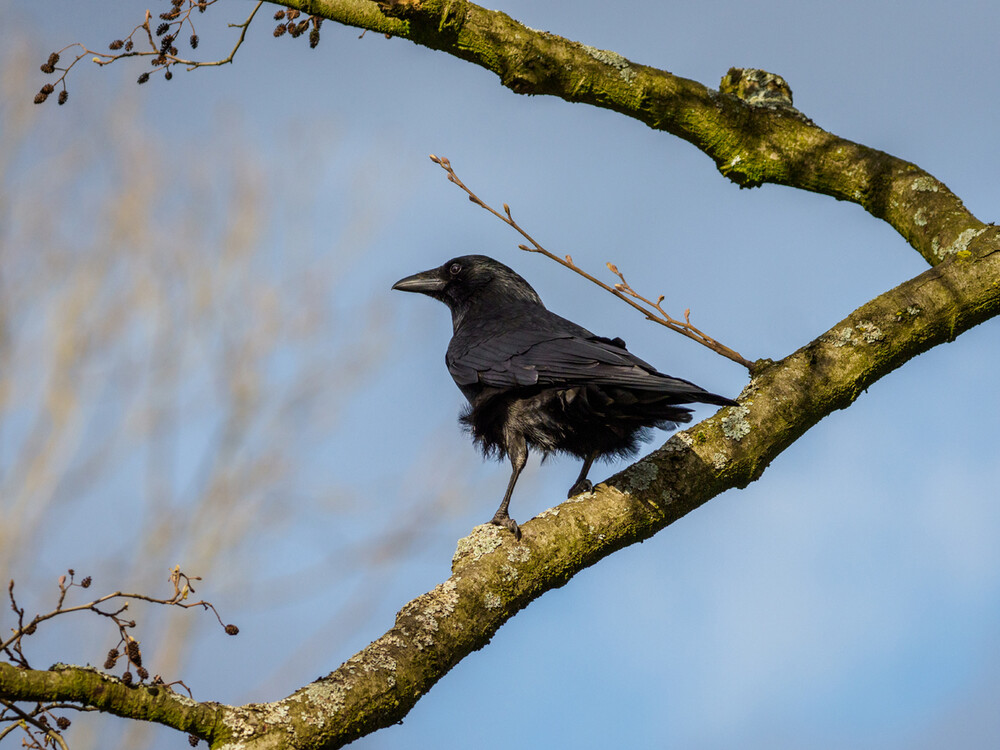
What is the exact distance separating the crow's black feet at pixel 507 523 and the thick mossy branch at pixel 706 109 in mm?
1660

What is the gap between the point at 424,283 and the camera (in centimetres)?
583

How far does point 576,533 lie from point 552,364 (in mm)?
1096

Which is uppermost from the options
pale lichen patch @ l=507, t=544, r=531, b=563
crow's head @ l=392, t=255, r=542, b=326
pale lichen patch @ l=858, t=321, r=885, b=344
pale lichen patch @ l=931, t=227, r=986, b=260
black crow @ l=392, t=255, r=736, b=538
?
crow's head @ l=392, t=255, r=542, b=326

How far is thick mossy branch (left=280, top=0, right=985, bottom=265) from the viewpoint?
3.77m

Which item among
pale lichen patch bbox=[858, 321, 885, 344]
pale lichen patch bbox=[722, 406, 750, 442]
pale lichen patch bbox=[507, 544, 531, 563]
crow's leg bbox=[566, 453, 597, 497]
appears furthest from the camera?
crow's leg bbox=[566, 453, 597, 497]

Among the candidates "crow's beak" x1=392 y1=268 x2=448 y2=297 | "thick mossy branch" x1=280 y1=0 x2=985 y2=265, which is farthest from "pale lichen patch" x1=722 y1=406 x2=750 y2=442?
"crow's beak" x1=392 y1=268 x2=448 y2=297

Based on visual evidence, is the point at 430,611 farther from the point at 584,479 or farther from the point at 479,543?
the point at 584,479

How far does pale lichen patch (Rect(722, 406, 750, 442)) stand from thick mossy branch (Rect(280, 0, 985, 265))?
124 centimetres

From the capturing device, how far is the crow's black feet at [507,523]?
312 centimetres

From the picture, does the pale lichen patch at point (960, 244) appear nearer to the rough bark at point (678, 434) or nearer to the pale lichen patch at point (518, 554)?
the rough bark at point (678, 434)

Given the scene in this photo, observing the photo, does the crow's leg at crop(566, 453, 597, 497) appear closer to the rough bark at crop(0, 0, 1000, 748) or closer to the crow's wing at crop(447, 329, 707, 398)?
the crow's wing at crop(447, 329, 707, 398)

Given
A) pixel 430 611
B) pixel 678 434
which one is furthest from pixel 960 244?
pixel 430 611

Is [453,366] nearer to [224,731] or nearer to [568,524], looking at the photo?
[568,524]

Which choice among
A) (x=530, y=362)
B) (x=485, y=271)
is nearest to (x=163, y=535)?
(x=485, y=271)
